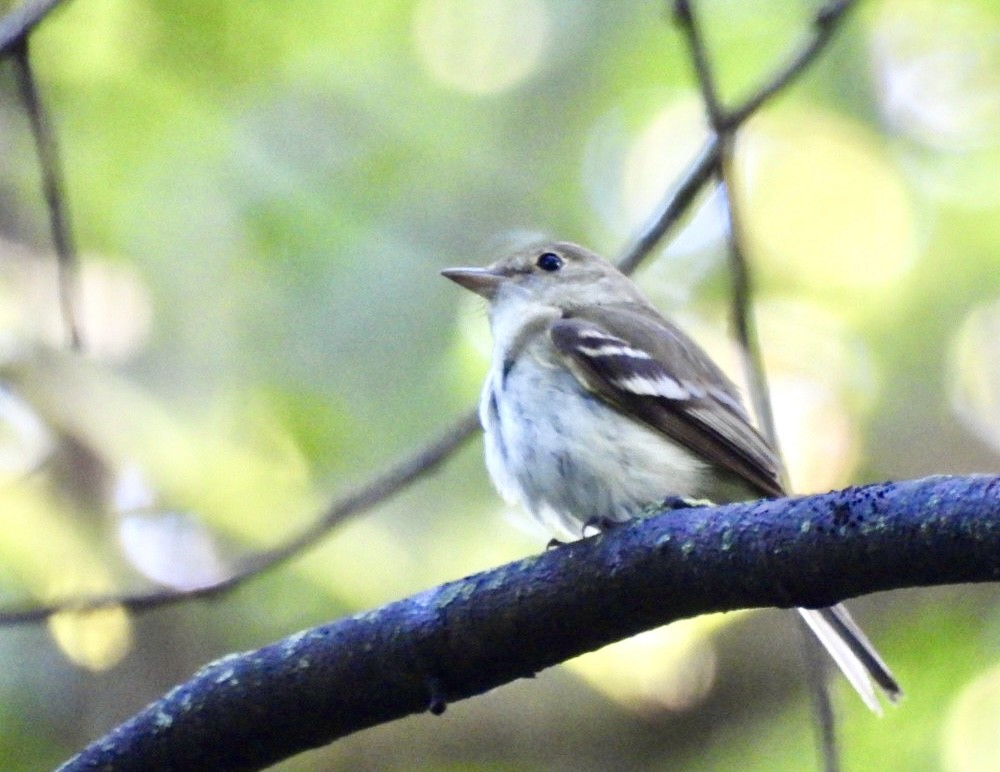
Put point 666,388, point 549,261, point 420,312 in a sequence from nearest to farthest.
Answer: point 666,388 → point 549,261 → point 420,312

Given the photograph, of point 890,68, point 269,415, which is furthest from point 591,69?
point 269,415

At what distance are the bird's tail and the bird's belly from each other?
2.29ft

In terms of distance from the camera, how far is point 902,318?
821cm

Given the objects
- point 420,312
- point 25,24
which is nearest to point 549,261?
point 420,312

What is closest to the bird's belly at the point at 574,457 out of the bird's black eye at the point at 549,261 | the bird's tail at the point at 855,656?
the bird's tail at the point at 855,656

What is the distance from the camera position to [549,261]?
7.09m

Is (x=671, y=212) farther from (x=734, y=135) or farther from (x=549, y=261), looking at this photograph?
(x=549, y=261)

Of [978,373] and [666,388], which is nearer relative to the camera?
[666,388]

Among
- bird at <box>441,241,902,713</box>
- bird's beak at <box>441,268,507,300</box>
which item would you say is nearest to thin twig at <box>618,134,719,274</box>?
bird at <box>441,241,902,713</box>

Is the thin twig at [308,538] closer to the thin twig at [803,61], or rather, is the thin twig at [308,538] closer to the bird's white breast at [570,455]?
the bird's white breast at [570,455]

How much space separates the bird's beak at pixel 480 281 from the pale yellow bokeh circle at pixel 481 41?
87.2 inches

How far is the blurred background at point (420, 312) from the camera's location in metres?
6.96

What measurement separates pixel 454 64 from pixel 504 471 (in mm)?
3976

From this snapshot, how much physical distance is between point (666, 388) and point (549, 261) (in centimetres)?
161
